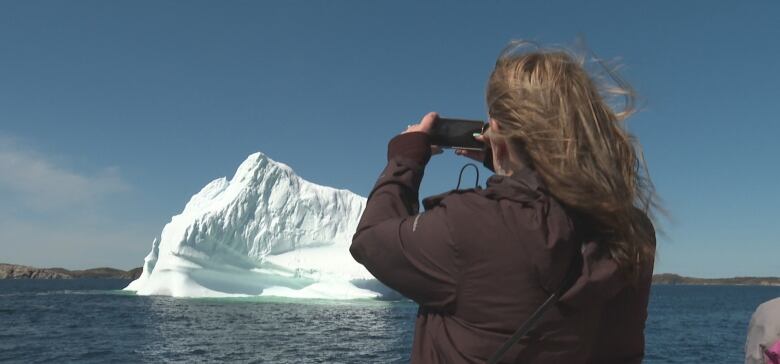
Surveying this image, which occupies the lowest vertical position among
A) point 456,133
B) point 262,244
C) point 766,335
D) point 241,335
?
point 241,335

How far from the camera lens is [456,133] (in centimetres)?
130

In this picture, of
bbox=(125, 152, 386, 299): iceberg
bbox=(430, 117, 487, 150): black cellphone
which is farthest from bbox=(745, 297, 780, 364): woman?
bbox=(125, 152, 386, 299): iceberg

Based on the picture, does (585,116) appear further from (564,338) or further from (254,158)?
(254,158)

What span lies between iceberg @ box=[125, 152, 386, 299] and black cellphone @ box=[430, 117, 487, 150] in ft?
111

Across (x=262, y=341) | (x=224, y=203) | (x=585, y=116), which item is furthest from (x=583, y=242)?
(x=224, y=203)

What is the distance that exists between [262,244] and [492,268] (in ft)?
115

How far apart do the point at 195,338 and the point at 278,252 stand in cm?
1570

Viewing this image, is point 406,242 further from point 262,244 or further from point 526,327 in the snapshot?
point 262,244

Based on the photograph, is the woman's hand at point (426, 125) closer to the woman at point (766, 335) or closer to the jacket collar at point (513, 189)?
the jacket collar at point (513, 189)

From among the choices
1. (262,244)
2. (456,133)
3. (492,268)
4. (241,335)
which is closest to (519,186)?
(492,268)

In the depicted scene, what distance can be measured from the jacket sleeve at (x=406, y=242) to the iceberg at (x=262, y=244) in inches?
1335

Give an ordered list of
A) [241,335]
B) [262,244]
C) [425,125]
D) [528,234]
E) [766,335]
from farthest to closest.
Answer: [262,244] → [241,335] → [766,335] → [425,125] → [528,234]

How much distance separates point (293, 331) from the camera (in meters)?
21.6

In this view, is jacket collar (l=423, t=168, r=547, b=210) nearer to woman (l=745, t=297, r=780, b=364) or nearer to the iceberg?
woman (l=745, t=297, r=780, b=364)
